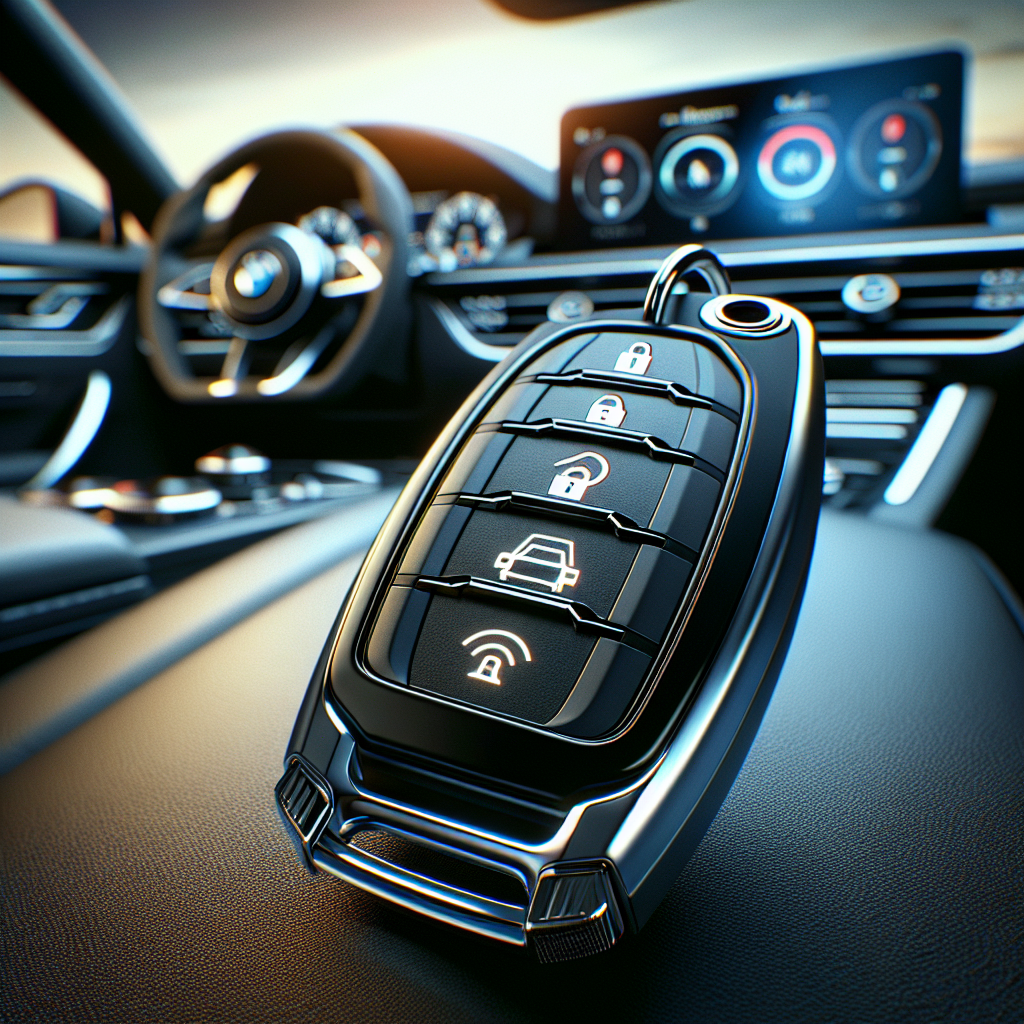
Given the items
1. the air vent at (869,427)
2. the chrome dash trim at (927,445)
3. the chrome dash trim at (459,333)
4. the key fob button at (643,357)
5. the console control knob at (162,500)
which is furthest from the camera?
the chrome dash trim at (459,333)

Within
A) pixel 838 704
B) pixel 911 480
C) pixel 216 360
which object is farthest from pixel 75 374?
pixel 838 704

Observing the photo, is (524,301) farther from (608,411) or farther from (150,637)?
(608,411)

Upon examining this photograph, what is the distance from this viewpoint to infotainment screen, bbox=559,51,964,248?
3.68 feet

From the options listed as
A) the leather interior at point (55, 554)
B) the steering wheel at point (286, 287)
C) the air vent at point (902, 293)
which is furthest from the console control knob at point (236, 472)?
the air vent at point (902, 293)

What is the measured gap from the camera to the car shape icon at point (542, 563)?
0.32m

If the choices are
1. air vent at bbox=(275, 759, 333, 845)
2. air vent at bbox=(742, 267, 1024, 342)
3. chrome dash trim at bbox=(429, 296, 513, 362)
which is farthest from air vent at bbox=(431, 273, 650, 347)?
air vent at bbox=(275, 759, 333, 845)

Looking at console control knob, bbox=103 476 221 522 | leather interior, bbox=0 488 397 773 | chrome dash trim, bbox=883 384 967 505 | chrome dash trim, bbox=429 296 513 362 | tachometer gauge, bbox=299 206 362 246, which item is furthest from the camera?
tachometer gauge, bbox=299 206 362 246

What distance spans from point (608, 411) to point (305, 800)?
0.21m

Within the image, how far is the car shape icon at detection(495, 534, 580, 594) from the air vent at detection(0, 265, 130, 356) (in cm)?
176

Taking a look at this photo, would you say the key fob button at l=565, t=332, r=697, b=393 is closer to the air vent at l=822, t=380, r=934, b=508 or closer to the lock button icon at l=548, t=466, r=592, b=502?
the lock button icon at l=548, t=466, r=592, b=502

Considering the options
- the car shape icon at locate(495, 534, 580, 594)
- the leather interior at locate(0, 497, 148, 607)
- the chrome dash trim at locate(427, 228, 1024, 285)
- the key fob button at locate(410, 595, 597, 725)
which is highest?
the chrome dash trim at locate(427, 228, 1024, 285)

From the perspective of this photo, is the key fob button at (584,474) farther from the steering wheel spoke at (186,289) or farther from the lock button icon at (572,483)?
the steering wheel spoke at (186,289)

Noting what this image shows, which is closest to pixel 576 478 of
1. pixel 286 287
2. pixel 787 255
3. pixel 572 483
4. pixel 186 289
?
pixel 572 483

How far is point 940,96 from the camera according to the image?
1.12 metres
